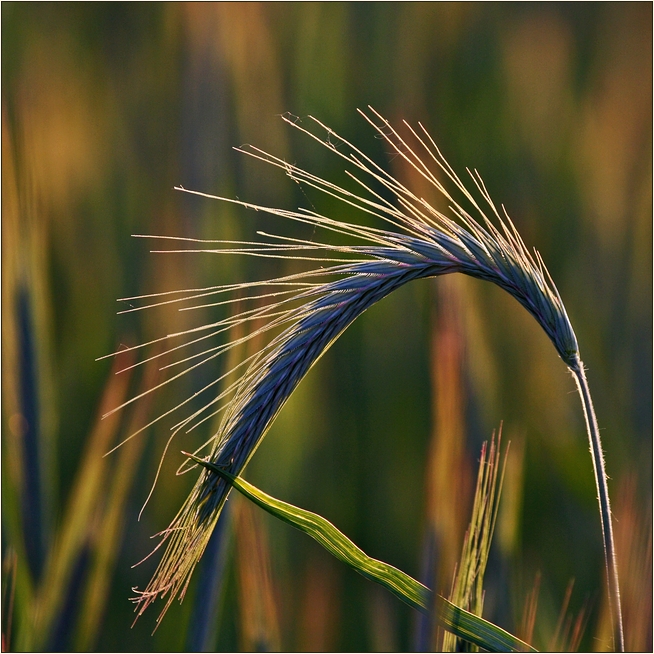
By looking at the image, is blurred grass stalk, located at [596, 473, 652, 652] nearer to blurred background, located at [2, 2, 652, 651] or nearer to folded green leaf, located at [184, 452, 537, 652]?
blurred background, located at [2, 2, 652, 651]

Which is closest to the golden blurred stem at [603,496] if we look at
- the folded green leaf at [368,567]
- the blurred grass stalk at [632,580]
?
the folded green leaf at [368,567]

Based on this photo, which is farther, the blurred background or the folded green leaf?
the blurred background

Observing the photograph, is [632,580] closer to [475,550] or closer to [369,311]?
[475,550]

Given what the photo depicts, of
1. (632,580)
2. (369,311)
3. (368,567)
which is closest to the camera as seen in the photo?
(368,567)

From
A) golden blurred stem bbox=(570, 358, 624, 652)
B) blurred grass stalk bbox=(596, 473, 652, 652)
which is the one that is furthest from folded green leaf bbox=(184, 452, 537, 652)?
blurred grass stalk bbox=(596, 473, 652, 652)

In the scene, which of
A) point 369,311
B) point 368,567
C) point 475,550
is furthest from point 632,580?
point 369,311

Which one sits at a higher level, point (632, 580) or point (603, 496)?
point (603, 496)
